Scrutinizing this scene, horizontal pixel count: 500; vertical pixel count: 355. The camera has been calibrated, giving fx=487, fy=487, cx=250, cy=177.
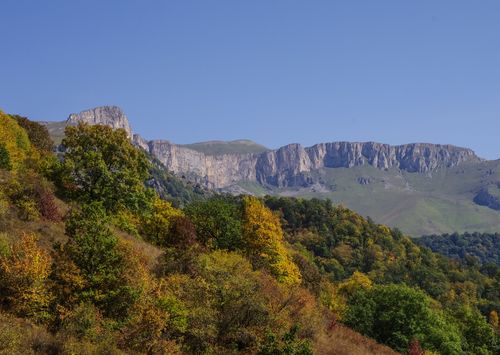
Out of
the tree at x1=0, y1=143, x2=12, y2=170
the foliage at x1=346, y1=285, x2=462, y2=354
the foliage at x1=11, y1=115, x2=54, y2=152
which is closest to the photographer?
the tree at x1=0, y1=143, x2=12, y2=170

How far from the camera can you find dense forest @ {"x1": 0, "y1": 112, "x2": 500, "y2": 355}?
2078cm

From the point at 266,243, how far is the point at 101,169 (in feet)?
63.8

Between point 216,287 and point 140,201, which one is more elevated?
point 140,201

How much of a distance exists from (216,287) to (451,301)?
11194 cm

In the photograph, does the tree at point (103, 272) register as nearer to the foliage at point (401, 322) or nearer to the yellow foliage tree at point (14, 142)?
the yellow foliage tree at point (14, 142)

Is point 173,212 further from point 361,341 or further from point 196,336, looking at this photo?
point 196,336

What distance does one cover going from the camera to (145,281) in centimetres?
2325

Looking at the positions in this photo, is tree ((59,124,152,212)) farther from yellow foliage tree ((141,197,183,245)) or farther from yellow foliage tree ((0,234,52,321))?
yellow foliage tree ((0,234,52,321))

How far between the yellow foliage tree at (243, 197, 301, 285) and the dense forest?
15cm

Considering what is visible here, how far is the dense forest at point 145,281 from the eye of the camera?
2078cm

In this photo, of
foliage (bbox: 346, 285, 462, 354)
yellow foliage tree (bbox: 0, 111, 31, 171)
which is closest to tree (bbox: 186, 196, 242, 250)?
foliage (bbox: 346, 285, 462, 354)

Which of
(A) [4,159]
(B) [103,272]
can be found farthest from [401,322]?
(A) [4,159]

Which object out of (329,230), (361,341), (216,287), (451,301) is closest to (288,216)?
(329,230)

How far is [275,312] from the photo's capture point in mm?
27188
